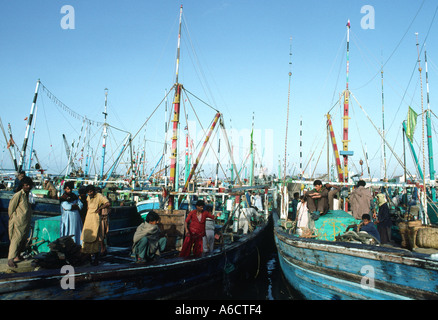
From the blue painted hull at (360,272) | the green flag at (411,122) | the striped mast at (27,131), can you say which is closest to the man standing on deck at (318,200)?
the blue painted hull at (360,272)

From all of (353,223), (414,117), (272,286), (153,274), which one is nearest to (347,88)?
(414,117)

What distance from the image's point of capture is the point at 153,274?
6.04 meters

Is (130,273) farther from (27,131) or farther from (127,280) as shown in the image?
(27,131)

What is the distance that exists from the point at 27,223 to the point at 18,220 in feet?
0.68

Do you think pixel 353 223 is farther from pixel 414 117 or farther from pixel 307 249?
pixel 414 117

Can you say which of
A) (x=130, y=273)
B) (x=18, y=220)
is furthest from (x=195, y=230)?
(x=18, y=220)

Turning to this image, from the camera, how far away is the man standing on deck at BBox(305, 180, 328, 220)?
8.78 m

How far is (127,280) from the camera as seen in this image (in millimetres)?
5652

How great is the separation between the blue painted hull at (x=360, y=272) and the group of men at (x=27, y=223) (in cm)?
481

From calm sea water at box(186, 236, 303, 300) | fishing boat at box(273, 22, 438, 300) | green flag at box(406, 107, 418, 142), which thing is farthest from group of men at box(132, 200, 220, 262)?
green flag at box(406, 107, 418, 142)

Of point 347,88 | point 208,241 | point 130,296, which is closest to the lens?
point 130,296

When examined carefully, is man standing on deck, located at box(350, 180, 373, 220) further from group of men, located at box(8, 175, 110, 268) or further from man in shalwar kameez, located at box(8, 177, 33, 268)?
man in shalwar kameez, located at box(8, 177, 33, 268)
